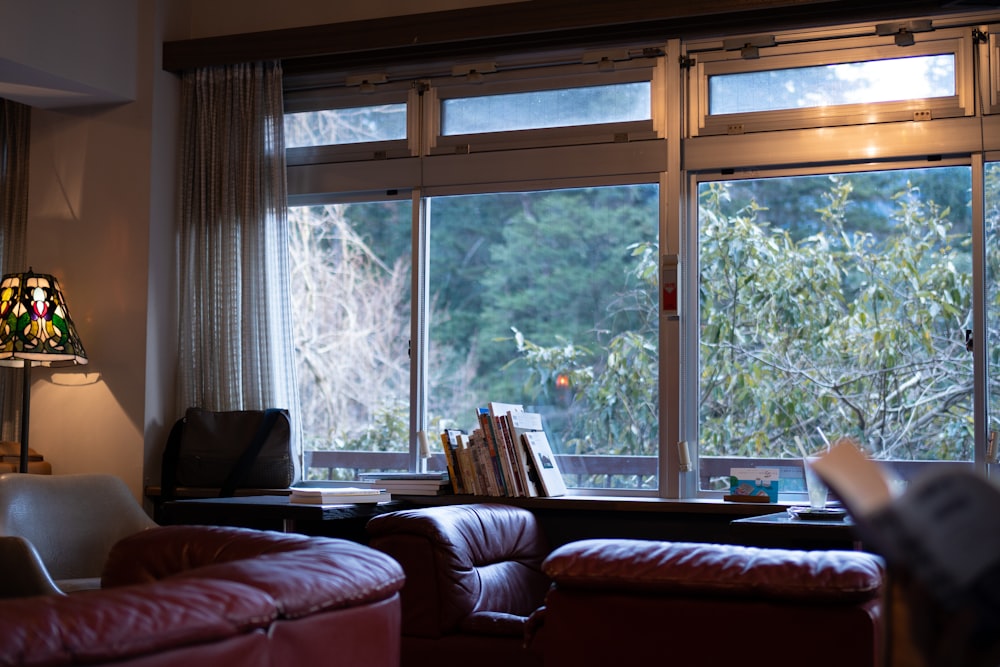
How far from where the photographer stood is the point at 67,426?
5098mm

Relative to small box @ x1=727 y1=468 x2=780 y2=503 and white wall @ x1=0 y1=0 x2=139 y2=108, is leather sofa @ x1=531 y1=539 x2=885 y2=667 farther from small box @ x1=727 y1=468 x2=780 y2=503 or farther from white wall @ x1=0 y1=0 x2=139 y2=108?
white wall @ x1=0 y1=0 x2=139 y2=108

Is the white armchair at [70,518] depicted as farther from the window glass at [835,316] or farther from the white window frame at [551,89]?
the window glass at [835,316]

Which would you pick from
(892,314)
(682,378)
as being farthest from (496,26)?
(892,314)

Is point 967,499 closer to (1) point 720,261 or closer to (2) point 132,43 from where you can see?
(1) point 720,261

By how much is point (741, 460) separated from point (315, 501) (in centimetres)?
167

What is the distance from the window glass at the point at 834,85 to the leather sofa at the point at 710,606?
8.08 ft

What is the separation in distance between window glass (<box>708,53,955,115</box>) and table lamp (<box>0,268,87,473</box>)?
2856mm

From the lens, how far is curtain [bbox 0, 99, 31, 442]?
17.7 feet

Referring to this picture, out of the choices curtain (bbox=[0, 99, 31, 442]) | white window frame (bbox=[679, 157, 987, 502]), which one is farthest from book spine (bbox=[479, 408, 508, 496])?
curtain (bbox=[0, 99, 31, 442])

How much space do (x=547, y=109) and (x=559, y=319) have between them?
906mm

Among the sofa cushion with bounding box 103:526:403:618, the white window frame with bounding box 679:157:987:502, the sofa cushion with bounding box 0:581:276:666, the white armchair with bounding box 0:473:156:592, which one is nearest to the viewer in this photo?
the sofa cushion with bounding box 0:581:276:666

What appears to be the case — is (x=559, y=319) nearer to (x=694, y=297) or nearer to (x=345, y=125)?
(x=694, y=297)

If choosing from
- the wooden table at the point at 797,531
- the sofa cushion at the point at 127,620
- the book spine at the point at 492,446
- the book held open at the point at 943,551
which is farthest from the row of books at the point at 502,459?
the book held open at the point at 943,551

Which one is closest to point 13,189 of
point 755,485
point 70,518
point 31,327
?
point 31,327
